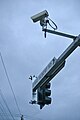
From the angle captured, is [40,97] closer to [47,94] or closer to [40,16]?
[47,94]

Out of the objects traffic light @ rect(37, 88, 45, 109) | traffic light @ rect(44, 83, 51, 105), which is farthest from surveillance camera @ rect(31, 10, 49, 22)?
traffic light @ rect(37, 88, 45, 109)

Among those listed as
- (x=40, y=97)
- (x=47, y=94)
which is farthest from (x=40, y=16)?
(x=40, y=97)

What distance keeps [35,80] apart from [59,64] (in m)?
1.38

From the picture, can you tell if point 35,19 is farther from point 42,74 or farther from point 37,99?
point 37,99

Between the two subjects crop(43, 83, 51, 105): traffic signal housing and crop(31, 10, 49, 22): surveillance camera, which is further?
crop(43, 83, 51, 105): traffic signal housing

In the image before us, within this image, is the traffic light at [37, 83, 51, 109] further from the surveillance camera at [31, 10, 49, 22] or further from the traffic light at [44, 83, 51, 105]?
the surveillance camera at [31, 10, 49, 22]

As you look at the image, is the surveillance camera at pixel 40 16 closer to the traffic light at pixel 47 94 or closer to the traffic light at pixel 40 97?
the traffic light at pixel 47 94

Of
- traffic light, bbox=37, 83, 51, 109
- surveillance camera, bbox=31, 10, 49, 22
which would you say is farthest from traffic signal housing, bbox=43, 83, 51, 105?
surveillance camera, bbox=31, 10, 49, 22

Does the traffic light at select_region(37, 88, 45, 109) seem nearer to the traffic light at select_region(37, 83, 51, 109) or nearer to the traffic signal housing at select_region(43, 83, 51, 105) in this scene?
the traffic light at select_region(37, 83, 51, 109)

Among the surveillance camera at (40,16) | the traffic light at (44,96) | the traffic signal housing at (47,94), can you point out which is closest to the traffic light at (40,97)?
the traffic light at (44,96)

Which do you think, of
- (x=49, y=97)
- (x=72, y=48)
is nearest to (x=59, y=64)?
(x=72, y=48)

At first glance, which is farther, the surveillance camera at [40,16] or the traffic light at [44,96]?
the traffic light at [44,96]

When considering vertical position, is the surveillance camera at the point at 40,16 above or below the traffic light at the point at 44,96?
above

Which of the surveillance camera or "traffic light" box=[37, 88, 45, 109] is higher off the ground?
the surveillance camera
